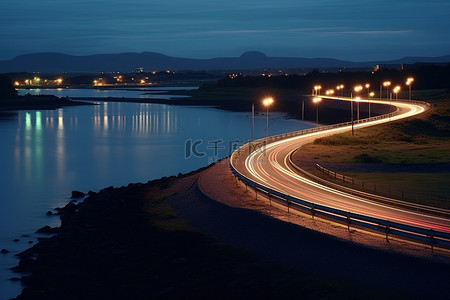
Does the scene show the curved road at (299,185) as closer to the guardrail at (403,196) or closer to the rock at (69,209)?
the guardrail at (403,196)

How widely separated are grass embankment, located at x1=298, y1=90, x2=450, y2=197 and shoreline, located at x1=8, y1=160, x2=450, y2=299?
8.28 m

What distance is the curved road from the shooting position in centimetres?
2014

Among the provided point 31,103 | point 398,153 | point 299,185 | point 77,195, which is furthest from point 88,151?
point 31,103

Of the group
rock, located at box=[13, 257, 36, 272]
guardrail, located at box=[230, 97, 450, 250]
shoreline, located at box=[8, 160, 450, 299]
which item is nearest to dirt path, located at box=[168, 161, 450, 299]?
shoreline, located at box=[8, 160, 450, 299]

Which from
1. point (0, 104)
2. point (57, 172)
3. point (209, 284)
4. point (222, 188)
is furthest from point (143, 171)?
point (0, 104)

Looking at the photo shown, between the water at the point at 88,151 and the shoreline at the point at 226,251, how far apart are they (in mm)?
1635

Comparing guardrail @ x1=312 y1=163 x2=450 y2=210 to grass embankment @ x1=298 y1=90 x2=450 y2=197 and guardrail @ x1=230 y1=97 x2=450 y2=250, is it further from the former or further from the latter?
guardrail @ x1=230 y1=97 x2=450 y2=250

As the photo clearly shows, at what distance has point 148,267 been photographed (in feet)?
61.9

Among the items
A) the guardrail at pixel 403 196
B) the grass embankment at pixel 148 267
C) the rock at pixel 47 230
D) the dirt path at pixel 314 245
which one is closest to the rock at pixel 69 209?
the grass embankment at pixel 148 267

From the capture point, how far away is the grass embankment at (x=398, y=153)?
30.1 meters

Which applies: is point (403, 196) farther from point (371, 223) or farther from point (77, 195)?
point (77, 195)

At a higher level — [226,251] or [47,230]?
[226,251]

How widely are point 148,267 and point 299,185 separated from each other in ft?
33.7

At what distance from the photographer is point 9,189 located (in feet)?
125
